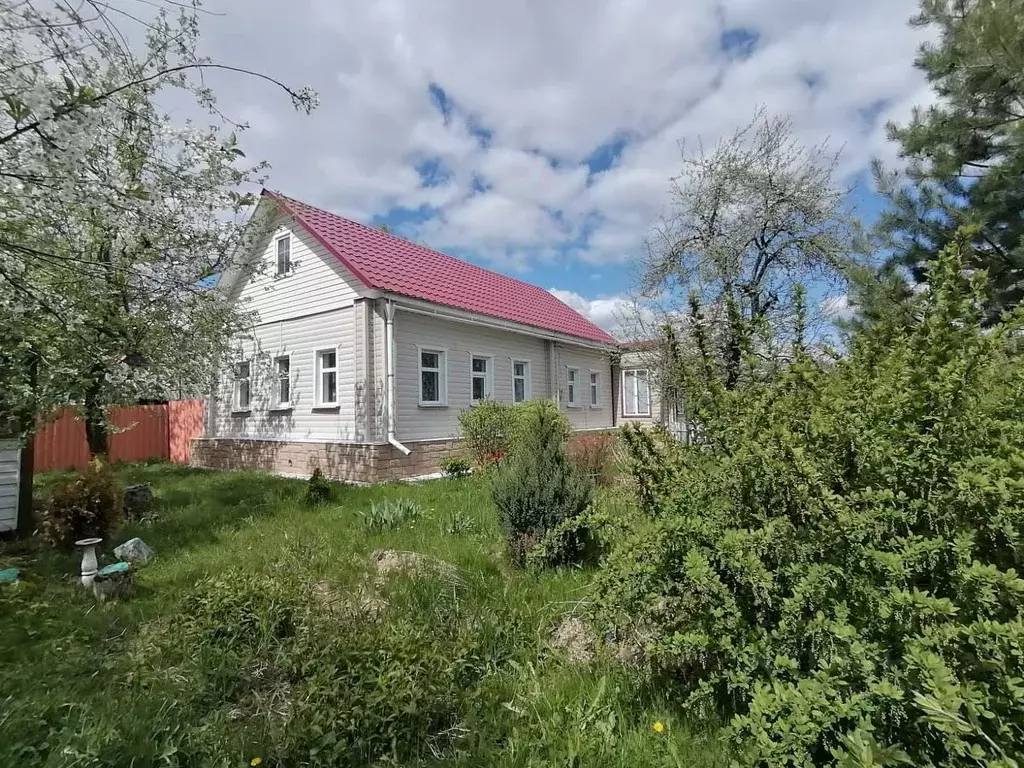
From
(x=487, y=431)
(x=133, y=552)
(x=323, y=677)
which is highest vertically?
(x=487, y=431)

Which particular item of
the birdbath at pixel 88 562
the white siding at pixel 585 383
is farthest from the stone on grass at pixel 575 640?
the white siding at pixel 585 383

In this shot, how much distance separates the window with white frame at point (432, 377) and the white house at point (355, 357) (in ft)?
0.08

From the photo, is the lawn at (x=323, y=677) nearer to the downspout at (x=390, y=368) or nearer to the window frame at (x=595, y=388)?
the downspout at (x=390, y=368)

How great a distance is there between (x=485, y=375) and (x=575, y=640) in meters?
10.3

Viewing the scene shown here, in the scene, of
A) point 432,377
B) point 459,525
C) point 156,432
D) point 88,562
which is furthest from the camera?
point 156,432

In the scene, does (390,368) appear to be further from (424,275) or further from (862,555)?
(862,555)

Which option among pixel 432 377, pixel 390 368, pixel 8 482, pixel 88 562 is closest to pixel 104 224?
pixel 88 562

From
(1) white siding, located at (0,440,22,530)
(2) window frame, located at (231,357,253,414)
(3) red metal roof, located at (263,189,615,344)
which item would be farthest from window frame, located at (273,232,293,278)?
(1) white siding, located at (0,440,22,530)

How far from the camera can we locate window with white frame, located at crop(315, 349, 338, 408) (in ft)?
38.1

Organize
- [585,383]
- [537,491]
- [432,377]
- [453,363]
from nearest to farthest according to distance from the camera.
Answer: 1. [537,491]
2. [432,377]
3. [453,363]
4. [585,383]

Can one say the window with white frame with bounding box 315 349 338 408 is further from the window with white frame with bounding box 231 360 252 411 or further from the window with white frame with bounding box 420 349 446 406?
the window with white frame with bounding box 231 360 252 411

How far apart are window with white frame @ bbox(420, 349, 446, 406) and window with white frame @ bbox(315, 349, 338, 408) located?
6.24 feet

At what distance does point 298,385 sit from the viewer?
1217cm

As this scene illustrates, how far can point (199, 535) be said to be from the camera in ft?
20.8
